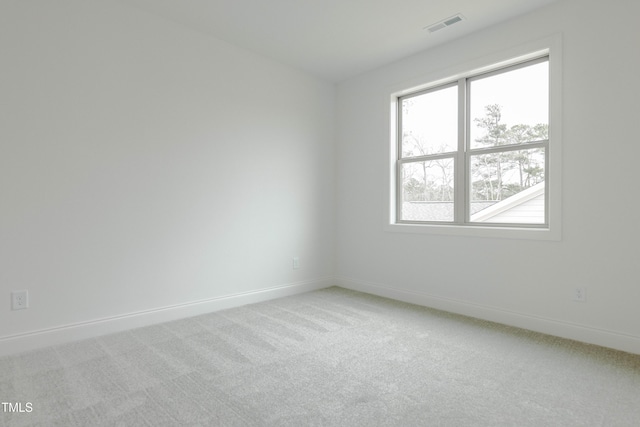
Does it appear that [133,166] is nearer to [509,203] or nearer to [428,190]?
[428,190]

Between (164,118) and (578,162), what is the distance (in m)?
3.47

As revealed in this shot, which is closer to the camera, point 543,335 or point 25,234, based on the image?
point 25,234

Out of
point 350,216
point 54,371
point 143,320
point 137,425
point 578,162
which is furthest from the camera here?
point 350,216

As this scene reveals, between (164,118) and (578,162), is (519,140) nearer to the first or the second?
(578,162)

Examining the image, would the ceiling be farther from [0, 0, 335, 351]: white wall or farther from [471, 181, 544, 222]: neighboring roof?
[471, 181, 544, 222]: neighboring roof

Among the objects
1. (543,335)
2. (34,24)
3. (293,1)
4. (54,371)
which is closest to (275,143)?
(293,1)

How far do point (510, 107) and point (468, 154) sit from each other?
55 cm

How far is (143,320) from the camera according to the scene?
2.99 m

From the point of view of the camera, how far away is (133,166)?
2959 millimetres

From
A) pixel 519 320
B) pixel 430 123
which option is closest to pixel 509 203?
pixel 519 320

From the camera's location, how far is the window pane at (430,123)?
3.65 meters

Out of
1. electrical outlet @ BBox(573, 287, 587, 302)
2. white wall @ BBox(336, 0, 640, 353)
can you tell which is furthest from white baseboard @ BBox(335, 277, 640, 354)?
electrical outlet @ BBox(573, 287, 587, 302)

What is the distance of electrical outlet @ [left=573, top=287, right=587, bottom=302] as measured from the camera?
2.69 m

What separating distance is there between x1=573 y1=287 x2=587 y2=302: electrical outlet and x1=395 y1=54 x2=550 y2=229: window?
56 cm
